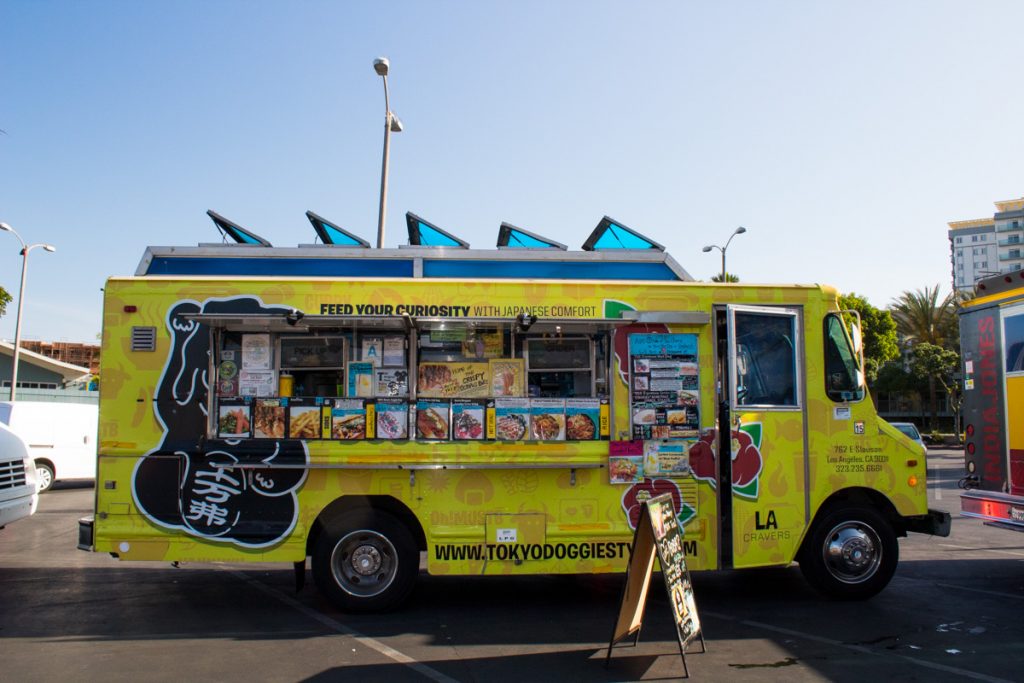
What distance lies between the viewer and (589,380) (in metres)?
7.05

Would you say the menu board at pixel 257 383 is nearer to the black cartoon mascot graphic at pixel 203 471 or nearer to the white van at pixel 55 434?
the black cartoon mascot graphic at pixel 203 471

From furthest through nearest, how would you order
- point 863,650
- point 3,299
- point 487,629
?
1. point 3,299
2. point 487,629
3. point 863,650

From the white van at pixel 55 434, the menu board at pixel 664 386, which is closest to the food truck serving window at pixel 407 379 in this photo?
the menu board at pixel 664 386

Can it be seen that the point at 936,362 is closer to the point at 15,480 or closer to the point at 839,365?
the point at 839,365

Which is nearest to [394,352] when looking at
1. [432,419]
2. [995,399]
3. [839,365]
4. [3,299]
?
[432,419]

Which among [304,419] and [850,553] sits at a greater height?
[304,419]

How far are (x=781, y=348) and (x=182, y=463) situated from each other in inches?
214

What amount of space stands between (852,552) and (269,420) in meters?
5.40

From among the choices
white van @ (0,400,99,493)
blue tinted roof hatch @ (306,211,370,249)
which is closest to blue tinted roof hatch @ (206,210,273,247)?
blue tinted roof hatch @ (306,211,370,249)

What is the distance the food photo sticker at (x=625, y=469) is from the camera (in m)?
6.82

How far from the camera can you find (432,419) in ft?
22.3

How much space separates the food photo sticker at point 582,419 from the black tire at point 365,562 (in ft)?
5.53

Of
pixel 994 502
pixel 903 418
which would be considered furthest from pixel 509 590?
pixel 903 418

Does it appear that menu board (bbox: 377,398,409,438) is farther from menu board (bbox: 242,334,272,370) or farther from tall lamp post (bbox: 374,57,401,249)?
tall lamp post (bbox: 374,57,401,249)
